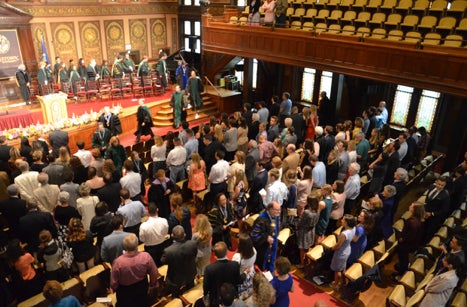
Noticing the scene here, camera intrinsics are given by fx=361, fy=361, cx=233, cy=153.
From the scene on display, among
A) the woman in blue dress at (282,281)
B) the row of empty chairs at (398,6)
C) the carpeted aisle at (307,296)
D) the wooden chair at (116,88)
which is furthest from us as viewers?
the wooden chair at (116,88)

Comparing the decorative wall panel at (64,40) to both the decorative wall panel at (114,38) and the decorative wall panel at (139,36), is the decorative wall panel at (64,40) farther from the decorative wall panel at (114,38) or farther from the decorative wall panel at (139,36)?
the decorative wall panel at (139,36)

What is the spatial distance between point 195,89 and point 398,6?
6643 mm

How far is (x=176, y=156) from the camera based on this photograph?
22.5 feet

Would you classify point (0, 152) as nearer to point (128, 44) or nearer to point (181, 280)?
point (181, 280)

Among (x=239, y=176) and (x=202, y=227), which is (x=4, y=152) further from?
(x=202, y=227)

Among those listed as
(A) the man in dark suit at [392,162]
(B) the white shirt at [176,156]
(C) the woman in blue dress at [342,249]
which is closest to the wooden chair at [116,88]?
(B) the white shirt at [176,156]

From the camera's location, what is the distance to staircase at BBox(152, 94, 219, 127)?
12.3 metres

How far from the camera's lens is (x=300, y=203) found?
5.91 m

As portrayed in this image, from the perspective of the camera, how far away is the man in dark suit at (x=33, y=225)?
183 inches

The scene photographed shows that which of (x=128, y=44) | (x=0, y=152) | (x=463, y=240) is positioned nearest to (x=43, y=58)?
(x=128, y=44)

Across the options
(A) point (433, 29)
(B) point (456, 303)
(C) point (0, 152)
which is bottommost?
(B) point (456, 303)

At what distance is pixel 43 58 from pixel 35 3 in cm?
207

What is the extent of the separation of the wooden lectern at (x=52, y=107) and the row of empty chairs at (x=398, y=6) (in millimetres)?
7801

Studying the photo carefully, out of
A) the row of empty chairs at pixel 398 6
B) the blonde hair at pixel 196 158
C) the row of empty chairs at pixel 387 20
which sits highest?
the row of empty chairs at pixel 398 6
